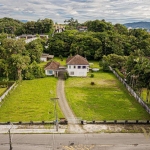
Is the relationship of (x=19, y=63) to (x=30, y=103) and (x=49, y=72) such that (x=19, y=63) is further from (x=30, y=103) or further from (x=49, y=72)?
(x=30, y=103)

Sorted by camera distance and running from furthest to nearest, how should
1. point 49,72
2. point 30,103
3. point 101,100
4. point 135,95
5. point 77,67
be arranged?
point 49,72 → point 77,67 → point 135,95 → point 101,100 → point 30,103

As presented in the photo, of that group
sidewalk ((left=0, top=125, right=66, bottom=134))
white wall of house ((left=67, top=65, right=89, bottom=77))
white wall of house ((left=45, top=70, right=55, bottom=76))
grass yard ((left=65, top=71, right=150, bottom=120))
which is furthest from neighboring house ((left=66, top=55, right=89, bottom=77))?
sidewalk ((left=0, top=125, right=66, bottom=134))

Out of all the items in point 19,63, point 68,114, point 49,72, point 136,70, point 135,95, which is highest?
point 19,63

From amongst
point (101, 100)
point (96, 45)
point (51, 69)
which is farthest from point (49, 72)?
point (96, 45)

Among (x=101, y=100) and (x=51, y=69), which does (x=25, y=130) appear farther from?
(x=51, y=69)

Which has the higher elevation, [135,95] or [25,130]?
[135,95]

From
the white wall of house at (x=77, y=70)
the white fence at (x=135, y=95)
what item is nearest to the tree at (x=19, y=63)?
the white wall of house at (x=77, y=70)

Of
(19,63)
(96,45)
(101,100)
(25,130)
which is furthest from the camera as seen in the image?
(96,45)

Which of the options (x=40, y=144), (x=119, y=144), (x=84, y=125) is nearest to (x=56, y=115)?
(x=84, y=125)

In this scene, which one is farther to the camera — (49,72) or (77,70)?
(49,72)
